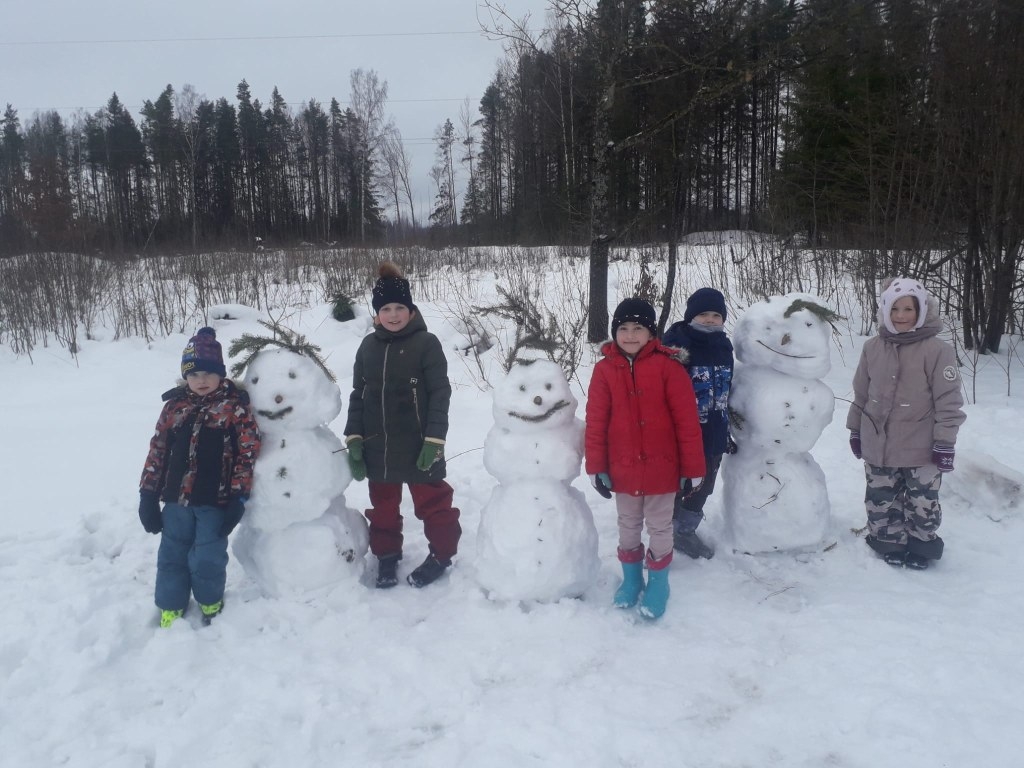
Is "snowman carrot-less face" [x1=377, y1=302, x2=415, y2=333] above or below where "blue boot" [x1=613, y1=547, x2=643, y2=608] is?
above

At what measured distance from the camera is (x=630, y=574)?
8.95 ft

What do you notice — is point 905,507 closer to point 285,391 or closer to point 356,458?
point 356,458

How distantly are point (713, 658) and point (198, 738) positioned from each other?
1892 millimetres

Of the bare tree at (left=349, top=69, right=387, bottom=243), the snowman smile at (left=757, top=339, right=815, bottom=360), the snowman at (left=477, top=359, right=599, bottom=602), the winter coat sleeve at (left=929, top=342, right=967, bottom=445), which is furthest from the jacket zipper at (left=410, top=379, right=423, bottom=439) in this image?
the bare tree at (left=349, top=69, right=387, bottom=243)

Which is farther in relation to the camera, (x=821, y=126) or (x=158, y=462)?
(x=821, y=126)

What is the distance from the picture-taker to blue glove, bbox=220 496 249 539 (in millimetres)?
2639

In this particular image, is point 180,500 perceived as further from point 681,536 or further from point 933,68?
point 933,68

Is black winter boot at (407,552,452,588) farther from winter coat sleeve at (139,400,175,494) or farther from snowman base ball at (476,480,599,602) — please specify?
winter coat sleeve at (139,400,175,494)

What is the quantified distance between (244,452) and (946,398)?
3181mm

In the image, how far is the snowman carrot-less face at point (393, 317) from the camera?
2883 millimetres

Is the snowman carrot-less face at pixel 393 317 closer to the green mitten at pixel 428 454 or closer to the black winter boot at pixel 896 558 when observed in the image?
the green mitten at pixel 428 454

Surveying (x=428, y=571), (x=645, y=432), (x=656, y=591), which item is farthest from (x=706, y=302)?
(x=428, y=571)

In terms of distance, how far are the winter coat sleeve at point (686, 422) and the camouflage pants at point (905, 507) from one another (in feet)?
3.71

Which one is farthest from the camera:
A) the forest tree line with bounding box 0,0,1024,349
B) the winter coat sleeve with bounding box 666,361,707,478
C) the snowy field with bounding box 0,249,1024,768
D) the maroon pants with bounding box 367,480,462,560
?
the forest tree line with bounding box 0,0,1024,349
